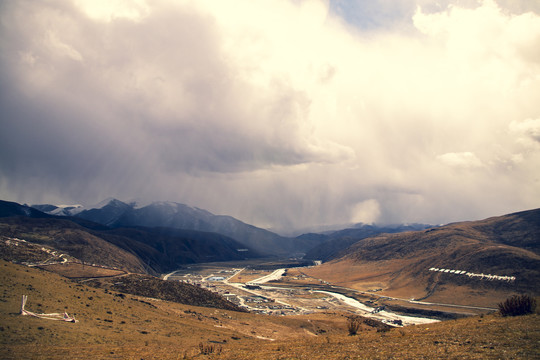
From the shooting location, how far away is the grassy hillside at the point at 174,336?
2517 cm

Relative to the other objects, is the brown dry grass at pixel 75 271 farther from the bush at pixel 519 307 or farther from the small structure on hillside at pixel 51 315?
the bush at pixel 519 307

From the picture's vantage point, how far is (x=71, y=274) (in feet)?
347

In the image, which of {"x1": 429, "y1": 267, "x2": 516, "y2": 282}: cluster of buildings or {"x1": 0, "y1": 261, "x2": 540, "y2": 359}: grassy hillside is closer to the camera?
{"x1": 0, "y1": 261, "x2": 540, "y2": 359}: grassy hillside

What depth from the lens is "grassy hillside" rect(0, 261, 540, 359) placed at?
2517 centimetres

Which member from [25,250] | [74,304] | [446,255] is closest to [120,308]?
[74,304]

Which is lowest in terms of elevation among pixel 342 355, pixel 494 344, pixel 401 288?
pixel 401 288

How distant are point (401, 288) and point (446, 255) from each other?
37.1m

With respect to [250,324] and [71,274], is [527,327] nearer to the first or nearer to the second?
[250,324]

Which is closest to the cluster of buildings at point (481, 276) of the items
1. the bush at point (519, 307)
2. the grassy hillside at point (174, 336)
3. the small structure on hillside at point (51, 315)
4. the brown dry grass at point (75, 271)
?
the grassy hillside at point (174, 336)

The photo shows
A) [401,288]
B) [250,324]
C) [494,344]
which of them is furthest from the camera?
[401,288]

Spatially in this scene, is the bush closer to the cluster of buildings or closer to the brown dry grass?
the brown dry grass

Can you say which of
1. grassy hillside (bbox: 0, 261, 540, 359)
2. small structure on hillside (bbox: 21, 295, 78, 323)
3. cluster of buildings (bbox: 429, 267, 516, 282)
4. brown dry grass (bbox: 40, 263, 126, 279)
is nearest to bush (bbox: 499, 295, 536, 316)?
grassy hillside (bbox: 0, 261, 540, 359)

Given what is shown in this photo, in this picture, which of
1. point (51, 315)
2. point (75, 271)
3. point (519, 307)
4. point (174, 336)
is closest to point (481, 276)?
point (519, 307)

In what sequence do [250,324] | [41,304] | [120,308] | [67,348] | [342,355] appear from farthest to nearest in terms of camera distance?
[250,324]
[120,308]
[41,304]
[67,348]
[342,355]
